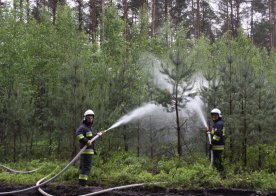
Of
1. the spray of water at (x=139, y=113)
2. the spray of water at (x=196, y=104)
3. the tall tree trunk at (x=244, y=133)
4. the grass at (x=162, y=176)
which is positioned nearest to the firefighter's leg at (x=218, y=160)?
the grass at (x=162, y=176)

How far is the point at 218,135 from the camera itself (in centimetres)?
1182

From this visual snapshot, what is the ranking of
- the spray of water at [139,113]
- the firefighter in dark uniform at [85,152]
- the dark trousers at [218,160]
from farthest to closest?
the spray of water at [139,113], the dark trousers at [218,160], the firefighter in dark uniform at [85,152]

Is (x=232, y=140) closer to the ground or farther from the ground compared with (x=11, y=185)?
farther from the ground

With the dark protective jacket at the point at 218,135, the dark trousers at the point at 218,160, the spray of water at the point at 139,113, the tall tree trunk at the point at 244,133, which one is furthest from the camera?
the spray of water at the point at 139,113

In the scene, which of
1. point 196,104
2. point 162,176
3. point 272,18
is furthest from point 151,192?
point 272,18

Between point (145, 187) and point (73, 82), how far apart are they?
633 cm

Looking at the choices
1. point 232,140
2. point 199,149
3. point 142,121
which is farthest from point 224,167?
point 142,121

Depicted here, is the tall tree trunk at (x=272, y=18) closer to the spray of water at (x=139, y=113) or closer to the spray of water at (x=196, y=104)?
the spray of water at (x=196, y=104)

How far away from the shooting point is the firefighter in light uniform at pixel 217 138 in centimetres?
1172

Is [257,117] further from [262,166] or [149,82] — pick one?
[149,82]

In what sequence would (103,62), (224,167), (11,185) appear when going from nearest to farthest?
(11,185) < (224,167) < (103,62)

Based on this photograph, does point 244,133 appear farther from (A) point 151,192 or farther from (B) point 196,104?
(A) point 151,192

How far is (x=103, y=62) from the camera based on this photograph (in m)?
18.0

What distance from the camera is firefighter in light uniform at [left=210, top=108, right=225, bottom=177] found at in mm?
11719
